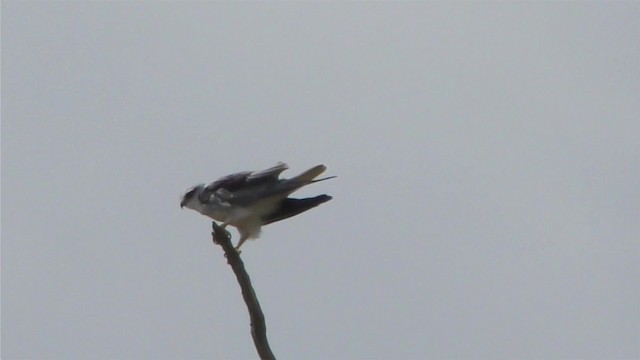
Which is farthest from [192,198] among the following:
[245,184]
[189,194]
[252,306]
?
[252,306]

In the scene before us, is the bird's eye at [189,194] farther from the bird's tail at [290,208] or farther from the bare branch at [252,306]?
the bare branch at [252,306]

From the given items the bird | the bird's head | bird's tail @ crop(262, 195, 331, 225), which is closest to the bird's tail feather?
the bird

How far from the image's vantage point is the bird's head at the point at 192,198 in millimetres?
9602

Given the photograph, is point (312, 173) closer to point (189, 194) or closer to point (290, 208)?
point (290, 208)

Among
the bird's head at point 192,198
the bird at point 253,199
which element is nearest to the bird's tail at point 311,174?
the bird at point 253,199

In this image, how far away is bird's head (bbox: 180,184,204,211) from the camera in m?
9.60

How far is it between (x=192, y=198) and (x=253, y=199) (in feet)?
Result: 2.53

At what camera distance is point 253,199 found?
9117 millimetres

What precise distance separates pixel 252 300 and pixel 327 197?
1637mm

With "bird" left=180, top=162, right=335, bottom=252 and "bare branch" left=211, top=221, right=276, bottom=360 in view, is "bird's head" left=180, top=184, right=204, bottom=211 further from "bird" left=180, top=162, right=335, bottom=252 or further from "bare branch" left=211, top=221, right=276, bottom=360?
"bare branch" left=211, top=221, right=276, bottom=360

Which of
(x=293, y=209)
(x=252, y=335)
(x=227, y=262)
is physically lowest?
(x=252, y=335)

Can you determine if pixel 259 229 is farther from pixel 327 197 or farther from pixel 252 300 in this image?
pixel 252 300

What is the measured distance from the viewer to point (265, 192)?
908cm

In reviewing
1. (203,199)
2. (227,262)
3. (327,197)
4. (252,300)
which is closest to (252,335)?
(252,300)
